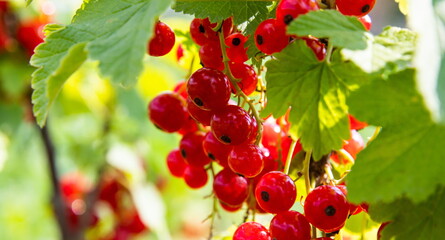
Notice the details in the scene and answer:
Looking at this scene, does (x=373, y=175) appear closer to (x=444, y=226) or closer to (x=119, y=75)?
(x=444, y=226)

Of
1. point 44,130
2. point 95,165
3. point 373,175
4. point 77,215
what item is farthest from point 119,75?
point 77,215

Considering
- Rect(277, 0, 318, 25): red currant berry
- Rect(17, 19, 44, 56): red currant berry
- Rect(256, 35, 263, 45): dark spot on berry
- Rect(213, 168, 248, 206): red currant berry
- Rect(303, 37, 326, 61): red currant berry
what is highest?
Rect(277, 0, 318, 25): red currant berry

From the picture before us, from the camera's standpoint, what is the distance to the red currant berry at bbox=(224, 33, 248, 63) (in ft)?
2.08

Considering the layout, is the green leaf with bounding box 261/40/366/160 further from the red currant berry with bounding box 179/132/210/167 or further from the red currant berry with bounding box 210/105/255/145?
the red currant berry with bounding box 179/132/210/167

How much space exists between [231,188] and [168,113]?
15 centimetres

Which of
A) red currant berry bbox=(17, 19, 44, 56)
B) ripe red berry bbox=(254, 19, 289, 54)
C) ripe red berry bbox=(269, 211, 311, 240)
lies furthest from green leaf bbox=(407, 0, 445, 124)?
red currant berry bbox=(17, 19, 44, 56)

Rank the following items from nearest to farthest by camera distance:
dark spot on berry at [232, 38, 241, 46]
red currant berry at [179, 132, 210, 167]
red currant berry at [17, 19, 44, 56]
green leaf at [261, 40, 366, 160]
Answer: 1. green leaf at [261, 40, 366, 160]
2. dark spot on berry at [232, 38, 241, 46]
3. red currant berry at [179, 132, 210, 167]
4. red currant berry at [17, 19, 44, 56]

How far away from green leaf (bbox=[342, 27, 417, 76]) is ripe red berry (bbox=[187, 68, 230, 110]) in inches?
7.2

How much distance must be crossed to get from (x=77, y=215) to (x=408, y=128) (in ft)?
5.39

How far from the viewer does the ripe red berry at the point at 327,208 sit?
22.2 inches

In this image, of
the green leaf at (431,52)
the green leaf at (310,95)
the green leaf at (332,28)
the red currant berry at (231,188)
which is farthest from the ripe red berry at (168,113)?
the green leaf at (431,52)

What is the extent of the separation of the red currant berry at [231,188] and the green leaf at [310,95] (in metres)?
0.14

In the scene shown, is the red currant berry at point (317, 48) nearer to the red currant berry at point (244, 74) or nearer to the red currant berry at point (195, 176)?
the red currant berry at point (244, 74)

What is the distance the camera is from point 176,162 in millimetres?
845
